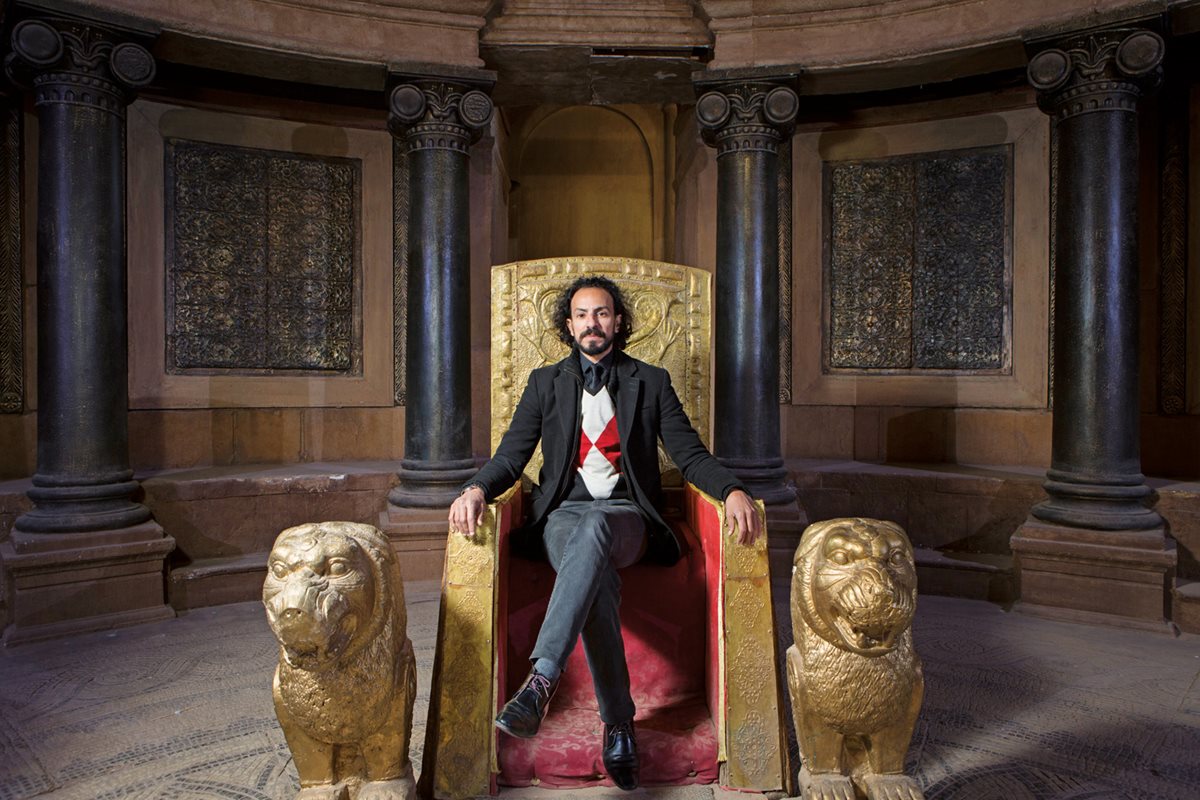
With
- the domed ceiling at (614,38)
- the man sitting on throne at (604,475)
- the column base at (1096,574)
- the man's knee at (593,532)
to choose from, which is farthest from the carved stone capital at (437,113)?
the column base at (1096,574)

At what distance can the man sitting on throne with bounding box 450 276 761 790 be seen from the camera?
2.21 meters

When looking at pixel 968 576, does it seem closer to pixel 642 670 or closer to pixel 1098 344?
pixel 1098 344

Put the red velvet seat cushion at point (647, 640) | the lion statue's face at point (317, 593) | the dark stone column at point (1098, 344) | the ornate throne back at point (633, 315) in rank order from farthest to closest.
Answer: the dark stone column at point (1098, 344)
the ornate throne back at point (633, 315)
the red velvet seat cushion at point (647, 640)
the lion statue's face at point (317, 593)

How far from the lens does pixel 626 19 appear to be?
473cm

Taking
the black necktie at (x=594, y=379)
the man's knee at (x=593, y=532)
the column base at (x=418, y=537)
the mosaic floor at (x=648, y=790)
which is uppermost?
the black necktie at (x=594, y=379)

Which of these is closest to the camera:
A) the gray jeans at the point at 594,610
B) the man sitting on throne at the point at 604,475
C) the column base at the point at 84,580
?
the gray jeans at the point at 594,610

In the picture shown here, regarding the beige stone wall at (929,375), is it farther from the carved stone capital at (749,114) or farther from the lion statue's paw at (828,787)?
the lion statue's paw at (828,787)

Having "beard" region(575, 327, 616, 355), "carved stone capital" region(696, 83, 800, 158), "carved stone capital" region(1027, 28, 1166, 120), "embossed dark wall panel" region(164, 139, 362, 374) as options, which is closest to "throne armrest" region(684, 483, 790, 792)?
"beard" region(575, 327, 616, 355)

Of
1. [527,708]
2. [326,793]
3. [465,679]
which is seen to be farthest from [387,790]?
[527,708]

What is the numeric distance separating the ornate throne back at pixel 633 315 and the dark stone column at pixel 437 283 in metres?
1.56

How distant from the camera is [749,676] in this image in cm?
217

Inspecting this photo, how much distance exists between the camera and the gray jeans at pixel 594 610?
6.85ft

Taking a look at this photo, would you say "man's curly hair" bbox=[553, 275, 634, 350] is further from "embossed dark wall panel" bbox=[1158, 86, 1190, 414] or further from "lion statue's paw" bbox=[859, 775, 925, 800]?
"embossed dark wall panel" bbox=[1158, 86, 1190, 414]

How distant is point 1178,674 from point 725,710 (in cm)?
230
